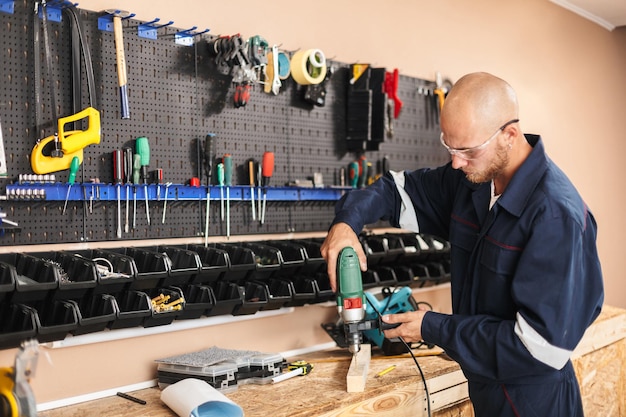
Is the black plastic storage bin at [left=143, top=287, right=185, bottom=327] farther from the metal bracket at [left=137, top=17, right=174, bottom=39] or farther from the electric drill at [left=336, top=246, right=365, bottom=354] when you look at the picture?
the metal bracket at [left=137, top=17, right=174, bottom=39]

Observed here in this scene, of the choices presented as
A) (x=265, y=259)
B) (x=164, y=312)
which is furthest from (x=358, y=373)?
(x=164, y=312)

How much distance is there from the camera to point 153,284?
2344 millimetres

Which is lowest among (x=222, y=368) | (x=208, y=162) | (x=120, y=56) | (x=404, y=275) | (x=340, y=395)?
(x=340, y=395)

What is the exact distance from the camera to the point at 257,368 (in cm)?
251

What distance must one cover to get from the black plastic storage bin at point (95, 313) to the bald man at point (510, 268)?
0.73m

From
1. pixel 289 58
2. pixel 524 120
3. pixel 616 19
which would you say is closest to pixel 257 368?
pixel 289 58

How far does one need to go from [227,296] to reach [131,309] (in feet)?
1.34

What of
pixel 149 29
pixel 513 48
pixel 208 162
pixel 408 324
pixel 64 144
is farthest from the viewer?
pixel 513 48

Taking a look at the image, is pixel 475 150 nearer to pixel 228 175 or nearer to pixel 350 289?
pixel 350 289

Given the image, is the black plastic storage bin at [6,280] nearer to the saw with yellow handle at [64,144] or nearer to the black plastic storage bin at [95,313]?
the black plastic storage bin at [95,313]

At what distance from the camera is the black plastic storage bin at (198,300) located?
2.43 metres

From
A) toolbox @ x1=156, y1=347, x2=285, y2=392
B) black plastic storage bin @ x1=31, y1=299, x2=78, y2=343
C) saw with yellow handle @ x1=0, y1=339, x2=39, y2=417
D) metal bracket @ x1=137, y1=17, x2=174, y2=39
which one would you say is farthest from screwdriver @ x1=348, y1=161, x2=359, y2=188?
saw with yellow handle @ x1=0, y1=339, x2=39, y2=417

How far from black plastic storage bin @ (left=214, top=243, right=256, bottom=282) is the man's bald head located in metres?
0.99

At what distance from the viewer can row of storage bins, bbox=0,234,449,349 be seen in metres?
2.05
